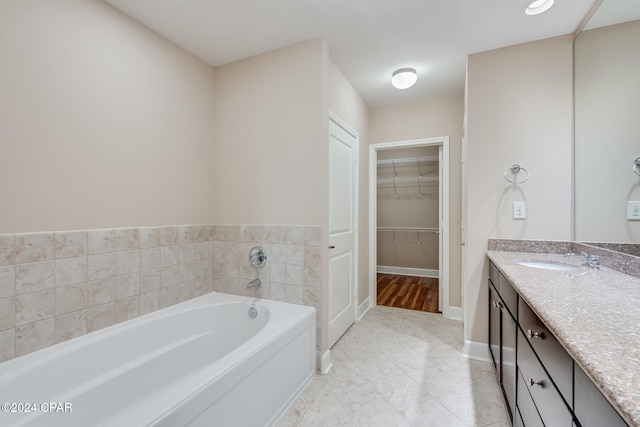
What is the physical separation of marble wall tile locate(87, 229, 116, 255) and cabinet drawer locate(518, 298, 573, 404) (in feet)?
7.26

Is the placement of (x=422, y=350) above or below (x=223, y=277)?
below

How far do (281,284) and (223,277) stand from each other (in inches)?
24.1

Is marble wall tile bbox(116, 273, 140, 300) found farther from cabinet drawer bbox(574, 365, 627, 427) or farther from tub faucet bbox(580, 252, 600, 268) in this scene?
tub faucet bbox(580, 252, 600, 268)

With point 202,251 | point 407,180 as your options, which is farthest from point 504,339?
point 407,180

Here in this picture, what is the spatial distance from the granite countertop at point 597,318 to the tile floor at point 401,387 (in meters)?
0.89

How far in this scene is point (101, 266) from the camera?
169 centimetres

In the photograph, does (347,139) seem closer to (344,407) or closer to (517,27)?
(517,27)

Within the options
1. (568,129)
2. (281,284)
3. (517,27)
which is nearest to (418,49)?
(517,27)

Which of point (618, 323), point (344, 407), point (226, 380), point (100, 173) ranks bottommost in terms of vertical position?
point (344, 407)

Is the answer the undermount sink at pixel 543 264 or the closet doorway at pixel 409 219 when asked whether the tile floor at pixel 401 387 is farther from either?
the closet doorway at pixel 409 219

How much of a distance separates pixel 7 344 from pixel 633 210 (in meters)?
3.21

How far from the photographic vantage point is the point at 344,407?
1.68 metres

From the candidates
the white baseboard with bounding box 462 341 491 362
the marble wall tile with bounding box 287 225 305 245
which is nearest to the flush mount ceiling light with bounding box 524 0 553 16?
the marble wall tile with bounding box 287 225 305 245

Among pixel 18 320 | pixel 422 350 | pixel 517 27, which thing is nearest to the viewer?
pixel 18 320
